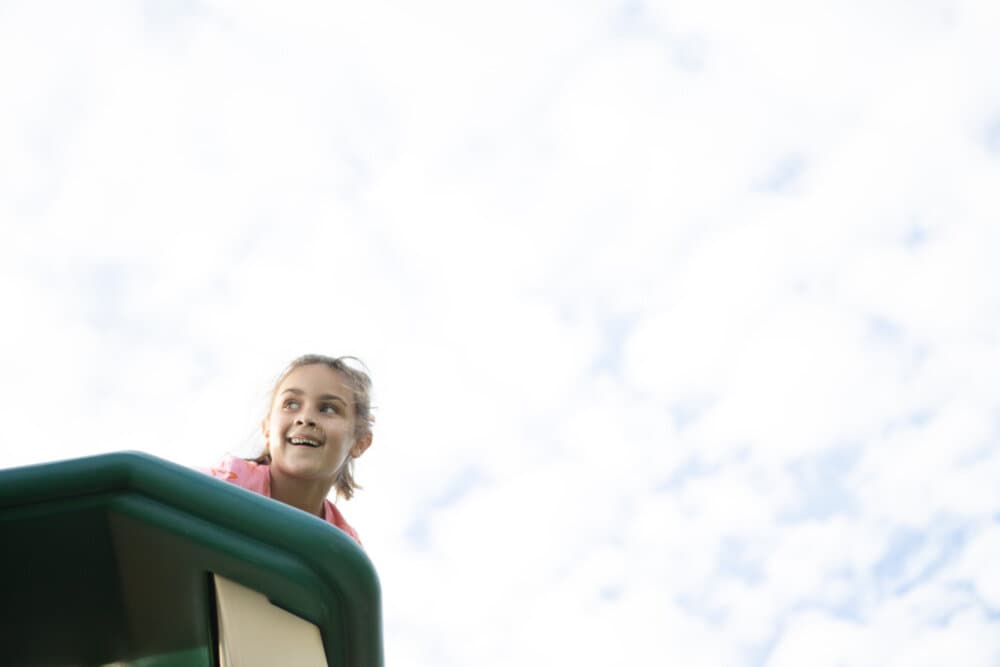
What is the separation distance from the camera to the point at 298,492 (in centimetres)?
335

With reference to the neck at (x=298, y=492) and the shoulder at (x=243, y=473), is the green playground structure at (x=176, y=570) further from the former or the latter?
the neck at (x=298, y=492)

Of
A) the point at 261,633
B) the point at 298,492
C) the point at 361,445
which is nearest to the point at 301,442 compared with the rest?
the point at 298,492

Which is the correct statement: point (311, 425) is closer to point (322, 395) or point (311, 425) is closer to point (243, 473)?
point (322, 395)

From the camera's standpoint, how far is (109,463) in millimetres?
1879

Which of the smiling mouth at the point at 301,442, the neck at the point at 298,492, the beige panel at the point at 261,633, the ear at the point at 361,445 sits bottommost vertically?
the beige panel at the point at 261,633

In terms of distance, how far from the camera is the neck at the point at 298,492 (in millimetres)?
3322

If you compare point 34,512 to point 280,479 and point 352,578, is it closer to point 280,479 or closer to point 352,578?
point 352,578

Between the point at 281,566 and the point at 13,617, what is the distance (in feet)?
1.83

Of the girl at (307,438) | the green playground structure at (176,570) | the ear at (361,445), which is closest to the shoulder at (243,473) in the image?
the girl at (307,438)

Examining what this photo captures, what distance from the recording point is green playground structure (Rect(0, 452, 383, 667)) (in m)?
1.79

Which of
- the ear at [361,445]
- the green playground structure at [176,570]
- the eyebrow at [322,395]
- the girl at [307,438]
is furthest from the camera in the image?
the ear at [361,445]

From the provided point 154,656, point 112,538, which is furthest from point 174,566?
point 154,656

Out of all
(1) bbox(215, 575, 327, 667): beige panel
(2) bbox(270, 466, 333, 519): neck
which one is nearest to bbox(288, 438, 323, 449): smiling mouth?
(2) bbox(270, 466, 333, 519): neck

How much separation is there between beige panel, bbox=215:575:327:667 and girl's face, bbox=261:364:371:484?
4.70 feet
